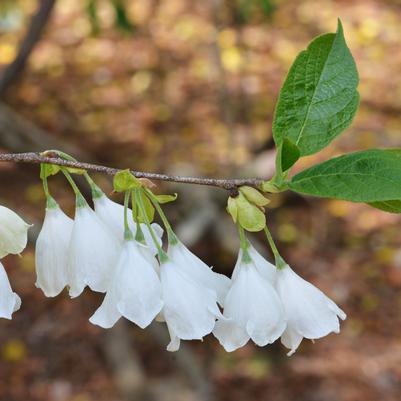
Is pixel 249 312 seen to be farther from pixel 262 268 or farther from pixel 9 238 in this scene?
pixel 9 238

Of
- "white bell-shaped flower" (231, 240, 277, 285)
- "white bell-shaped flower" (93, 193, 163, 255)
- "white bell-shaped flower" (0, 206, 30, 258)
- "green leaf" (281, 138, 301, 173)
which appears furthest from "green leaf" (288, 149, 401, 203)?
"white bell-shaped flower" (0, 206, 30, 258)

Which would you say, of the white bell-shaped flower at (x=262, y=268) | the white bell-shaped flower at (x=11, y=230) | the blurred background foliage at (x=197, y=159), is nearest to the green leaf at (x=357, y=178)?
the white bell-shaped flower at (x=262, y=268)

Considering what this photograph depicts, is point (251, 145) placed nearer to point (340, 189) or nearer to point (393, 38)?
point (393, 38)

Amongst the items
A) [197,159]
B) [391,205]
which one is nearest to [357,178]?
[391,205]

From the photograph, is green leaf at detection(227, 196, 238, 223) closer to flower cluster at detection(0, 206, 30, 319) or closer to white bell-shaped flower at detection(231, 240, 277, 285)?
white bell-shaped flower at detection(231, 240, 277, 285)

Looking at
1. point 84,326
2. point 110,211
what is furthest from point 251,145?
point 110,211

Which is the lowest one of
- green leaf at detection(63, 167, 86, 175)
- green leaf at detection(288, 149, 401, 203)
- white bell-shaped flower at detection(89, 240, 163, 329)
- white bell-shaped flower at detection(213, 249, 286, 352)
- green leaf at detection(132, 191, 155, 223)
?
white bell-shaped flower at detection(213, 249, 286, 352)
